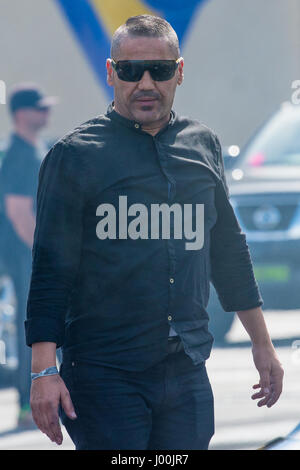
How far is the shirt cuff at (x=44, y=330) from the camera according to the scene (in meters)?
2.63

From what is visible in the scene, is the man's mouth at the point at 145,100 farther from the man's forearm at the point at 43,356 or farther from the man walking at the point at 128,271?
the man's forearm at the point at 43,356

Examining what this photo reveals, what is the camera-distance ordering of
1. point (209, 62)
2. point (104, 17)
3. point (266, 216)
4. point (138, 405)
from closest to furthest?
point (138, 405) → point (104, 17) → point (209, 62) → point (266, 216)

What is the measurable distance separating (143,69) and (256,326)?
0.76 metres

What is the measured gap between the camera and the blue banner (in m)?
4.64

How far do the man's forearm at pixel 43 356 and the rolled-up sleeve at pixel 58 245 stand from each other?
0.8 inches

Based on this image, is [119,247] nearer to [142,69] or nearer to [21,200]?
[142,69]

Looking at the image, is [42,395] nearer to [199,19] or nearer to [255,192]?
[199,19]

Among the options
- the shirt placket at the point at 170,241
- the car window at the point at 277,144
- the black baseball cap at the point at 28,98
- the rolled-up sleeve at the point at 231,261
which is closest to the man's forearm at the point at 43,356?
the shirt placket at the point at 170,241

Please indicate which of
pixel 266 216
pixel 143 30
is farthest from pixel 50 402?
pixel 266 216

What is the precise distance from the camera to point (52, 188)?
268 centimetres

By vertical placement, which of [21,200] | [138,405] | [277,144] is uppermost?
[277,144]

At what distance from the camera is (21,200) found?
511 centimetres

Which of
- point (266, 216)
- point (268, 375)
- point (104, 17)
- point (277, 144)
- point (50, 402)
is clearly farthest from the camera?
point (266, 216)

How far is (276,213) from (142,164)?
3.38 meters
